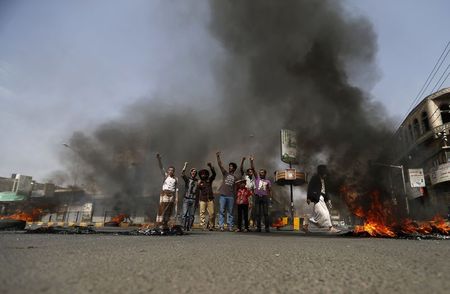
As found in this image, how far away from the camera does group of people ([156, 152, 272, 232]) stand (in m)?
8.06

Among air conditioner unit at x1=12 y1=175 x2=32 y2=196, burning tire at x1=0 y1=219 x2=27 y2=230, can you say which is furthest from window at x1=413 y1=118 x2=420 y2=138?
air conditioner unit at x1=12 y1=175 x2=32 y2=196

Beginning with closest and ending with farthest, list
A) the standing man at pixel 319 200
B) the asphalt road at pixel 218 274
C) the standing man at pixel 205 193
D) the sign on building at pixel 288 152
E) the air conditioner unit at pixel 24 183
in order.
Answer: the asphalt road at pixel 218 274 < the standing man at pixel 319 200 < the standing man at pixel 205 193 < the sign on building at pixel 288 152 < the air conditioner unit at pixel 24 183

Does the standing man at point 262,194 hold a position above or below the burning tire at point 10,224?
above

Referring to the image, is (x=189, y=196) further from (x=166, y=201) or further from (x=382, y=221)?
(x=382, y=221)

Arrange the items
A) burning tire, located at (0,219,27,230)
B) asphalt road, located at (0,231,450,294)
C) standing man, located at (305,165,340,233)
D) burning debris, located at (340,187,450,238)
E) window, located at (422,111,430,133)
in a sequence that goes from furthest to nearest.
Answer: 1. window, located at (422,111,430,133)
2. burning tire, located at (0,219,27,230)
3. standing man, located at (305,165,340,233)
4. burning debris, located at (340,187,450,238)
5. asphalt road, located at (0,231,450,294)

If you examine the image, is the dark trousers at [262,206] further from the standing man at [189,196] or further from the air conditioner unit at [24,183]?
the air conditioner unit at [24,183]

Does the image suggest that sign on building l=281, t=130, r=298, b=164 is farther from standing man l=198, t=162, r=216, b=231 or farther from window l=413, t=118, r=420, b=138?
standing man l=198, t=162, r=216, b=231

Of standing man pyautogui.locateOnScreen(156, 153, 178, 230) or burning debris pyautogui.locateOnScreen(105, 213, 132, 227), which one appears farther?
burning debris pyautogui.locateOnScreen(105, 213, 132, 227)

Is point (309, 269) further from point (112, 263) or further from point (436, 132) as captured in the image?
point (436, 132)

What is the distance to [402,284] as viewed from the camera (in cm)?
168

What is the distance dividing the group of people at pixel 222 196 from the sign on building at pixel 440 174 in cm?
2454

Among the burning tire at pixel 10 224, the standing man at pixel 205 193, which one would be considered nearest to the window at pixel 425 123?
the standing man at pixel 205 193

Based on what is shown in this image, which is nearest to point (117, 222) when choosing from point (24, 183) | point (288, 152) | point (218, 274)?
point (218, 274)

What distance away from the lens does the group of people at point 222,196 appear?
8.06 m
